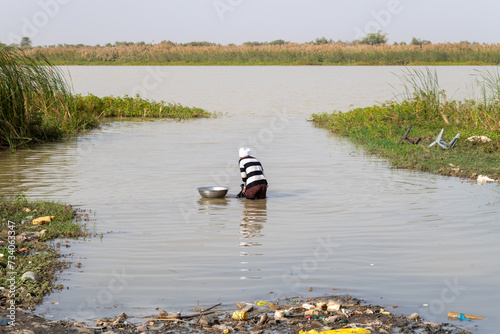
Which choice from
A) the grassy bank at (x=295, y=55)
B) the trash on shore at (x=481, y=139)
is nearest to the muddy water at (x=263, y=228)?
the trash on shore at (x=481, y=139)

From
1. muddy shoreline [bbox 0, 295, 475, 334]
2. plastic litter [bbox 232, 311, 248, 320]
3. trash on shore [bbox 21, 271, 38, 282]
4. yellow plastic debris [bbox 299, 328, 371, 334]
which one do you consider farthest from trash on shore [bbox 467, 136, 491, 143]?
trash on shore [bbox 21, 271, 38, 282]

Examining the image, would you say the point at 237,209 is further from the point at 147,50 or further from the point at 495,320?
the point at 147,50

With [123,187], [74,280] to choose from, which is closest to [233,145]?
[123,187]

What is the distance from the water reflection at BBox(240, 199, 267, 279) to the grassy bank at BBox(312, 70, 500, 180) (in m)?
4.87

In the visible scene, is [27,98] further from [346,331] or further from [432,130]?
[346,331]

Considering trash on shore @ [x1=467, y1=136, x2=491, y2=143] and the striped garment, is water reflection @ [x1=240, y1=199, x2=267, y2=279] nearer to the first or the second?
the striped garment

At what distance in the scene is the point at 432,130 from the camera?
18.3 m

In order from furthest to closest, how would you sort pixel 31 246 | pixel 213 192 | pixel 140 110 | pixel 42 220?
1. pixel 140 110
2. pixel 213 192
3. pixel 42 220
4. pixel 31 246

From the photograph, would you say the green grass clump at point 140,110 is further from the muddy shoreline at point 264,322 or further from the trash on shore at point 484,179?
the muddy shoreline at point 264,322

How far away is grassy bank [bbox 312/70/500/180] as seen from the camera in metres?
14.0

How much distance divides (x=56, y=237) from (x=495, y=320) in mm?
5175

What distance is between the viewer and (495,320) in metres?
5.41

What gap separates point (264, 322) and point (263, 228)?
152 inches

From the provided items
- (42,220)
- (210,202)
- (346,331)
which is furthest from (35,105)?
(346,331)
